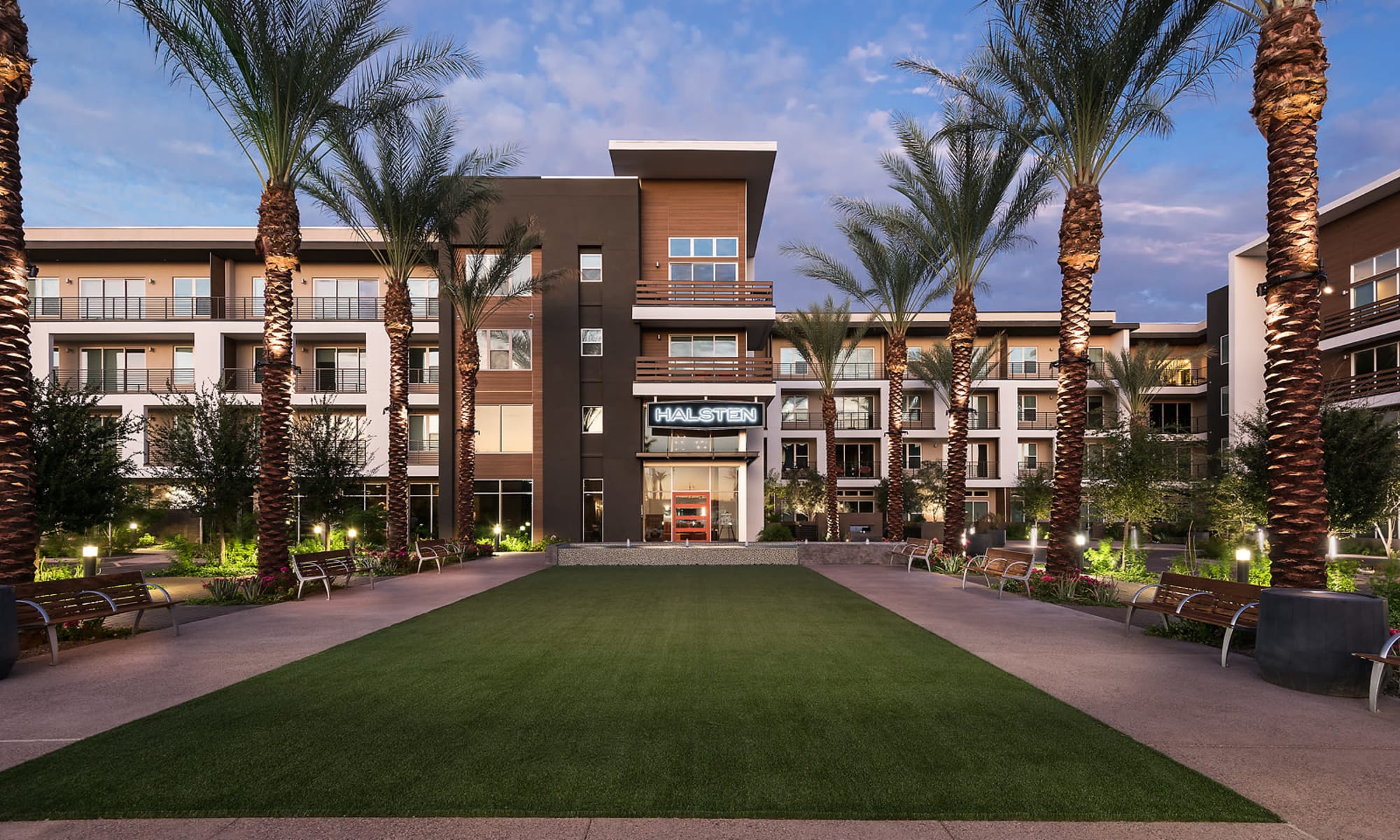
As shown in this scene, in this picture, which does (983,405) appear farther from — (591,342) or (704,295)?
(591,342)

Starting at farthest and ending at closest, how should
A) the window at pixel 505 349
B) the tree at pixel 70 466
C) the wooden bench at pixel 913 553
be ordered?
the window at pixel 505 349 → the wooden bench at pixel 913 553 → the tree at pixel 70 466

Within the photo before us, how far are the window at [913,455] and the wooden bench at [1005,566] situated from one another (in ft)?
101

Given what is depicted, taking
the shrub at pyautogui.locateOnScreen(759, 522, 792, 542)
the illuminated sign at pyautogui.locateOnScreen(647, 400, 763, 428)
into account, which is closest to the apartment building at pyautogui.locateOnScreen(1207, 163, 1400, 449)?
the shrub at pyautogui.locateOnScreen(759, 522, 792, 542)

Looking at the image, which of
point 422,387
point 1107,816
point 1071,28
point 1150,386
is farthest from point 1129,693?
point 1150,386

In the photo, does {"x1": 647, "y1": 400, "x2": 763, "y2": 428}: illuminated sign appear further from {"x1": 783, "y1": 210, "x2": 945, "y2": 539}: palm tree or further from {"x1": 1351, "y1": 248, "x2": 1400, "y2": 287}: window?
{"x1": 1351, "y1": 248, "x2": 1400, "y2": 287}: window

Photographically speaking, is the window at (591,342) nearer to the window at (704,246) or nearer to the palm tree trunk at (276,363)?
the window at (704,246)

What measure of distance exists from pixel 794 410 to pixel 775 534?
1971 cm

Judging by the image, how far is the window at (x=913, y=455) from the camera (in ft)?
156

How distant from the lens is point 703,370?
29.1m

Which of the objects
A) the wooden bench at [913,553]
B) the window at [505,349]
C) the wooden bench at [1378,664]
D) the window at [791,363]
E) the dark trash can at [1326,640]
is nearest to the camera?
the wooden bench at [1378,664]

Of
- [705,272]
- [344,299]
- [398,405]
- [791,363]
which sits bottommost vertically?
[398,405]

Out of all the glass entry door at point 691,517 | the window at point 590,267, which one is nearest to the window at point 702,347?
the window at point 590,267

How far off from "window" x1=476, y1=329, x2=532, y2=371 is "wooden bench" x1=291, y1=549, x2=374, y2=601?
1515cm

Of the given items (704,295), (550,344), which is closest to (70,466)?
(550,344)
